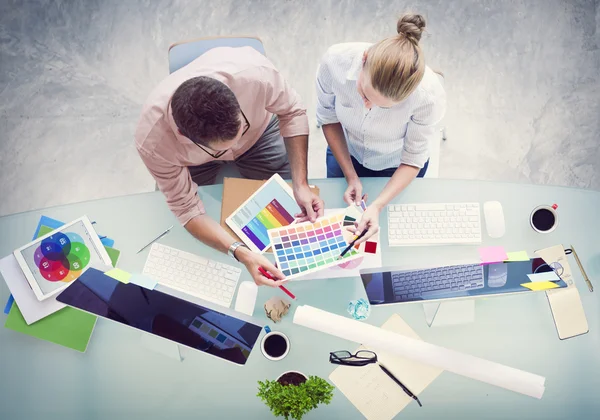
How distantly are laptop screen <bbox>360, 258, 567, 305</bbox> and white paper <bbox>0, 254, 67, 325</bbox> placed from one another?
98cm

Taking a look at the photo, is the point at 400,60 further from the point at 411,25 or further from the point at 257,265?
the point at 257,265

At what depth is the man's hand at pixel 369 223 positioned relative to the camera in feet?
4.88

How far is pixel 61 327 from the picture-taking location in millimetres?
1491

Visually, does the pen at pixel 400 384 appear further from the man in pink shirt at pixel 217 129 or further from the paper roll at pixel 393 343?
the man in pink shirt at pixel 217 129

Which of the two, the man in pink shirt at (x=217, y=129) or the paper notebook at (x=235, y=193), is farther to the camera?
the paper notebook at (x=235, y=193)

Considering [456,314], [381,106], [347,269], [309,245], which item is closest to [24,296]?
[309,245]

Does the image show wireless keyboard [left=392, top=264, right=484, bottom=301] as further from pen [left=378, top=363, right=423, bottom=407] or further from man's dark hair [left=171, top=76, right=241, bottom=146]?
man's dark hair [left=171, top=76, right=241, bottom=146]

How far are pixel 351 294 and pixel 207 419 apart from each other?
58cm

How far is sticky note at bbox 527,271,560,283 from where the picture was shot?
120cm

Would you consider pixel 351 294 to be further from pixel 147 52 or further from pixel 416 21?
pixel 147 52

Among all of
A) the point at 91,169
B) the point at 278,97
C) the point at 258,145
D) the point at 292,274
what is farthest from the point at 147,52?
the point at 292,274

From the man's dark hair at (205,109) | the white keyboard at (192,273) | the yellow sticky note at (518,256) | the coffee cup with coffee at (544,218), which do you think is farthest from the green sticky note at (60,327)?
the coffee cup with coffee at (544,218)

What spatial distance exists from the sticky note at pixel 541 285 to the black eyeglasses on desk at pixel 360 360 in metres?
0.47

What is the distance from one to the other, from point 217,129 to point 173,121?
17 cm
